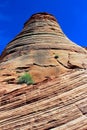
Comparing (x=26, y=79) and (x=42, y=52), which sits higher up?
(x=42, y=52)

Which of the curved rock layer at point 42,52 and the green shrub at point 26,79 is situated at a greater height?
the curved rock layer at point 42,52

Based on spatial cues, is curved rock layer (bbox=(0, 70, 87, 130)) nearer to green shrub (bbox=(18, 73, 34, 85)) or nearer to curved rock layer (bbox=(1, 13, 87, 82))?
green shrub (bbox=(18, 73, 34, 85))

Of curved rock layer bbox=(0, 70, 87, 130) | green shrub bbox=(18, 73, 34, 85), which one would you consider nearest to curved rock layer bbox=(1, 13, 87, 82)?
green shrub bbox=(18, 73, 34, 85)

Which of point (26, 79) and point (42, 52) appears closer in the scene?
point (26, 79)

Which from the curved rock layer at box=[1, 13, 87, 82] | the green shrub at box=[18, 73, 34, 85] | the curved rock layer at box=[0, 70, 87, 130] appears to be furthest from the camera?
the curved rock layer at box=[1, 13, 87, 82]

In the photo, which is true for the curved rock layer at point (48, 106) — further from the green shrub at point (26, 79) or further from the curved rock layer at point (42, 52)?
the curved rock layer at point (42, 52)

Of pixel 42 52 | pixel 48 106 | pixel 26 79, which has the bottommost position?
pixel 48 106

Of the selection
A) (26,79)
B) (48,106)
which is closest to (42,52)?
(26,79)

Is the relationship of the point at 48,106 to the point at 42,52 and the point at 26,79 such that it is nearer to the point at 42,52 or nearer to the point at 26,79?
the point at 26,79

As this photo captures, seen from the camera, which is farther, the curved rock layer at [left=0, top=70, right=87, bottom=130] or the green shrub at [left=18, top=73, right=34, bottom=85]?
the green shrub at [left=18, top=73, right=34, bottom=85]

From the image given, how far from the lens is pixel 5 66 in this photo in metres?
27.8


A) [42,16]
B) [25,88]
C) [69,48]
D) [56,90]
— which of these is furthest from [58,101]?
[42,16]

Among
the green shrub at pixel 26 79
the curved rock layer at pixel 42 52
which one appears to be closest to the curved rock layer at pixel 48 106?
the green shrub at pixel 26 79

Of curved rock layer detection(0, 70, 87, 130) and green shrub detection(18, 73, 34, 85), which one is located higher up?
green shrub detection(18, 73, 34, 85)
